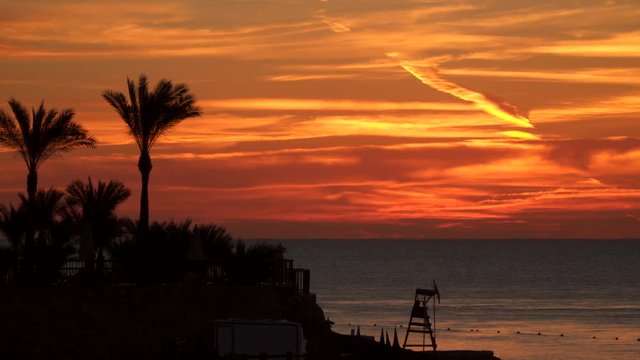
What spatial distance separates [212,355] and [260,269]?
5.96 metres

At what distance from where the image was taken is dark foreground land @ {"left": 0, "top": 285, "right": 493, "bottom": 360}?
42.7 metres

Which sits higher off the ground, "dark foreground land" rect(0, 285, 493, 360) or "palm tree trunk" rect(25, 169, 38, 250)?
"palm tree trunk" rect(25, 169, 38, 250)

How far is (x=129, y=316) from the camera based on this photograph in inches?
1714

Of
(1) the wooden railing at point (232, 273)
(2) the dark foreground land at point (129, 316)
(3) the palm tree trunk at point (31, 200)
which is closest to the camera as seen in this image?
(2) the dark foreground land at point (129, 316)

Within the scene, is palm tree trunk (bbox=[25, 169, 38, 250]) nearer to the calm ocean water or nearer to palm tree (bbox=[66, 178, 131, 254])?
palm tree (bbox=[66, 178, 131, 254])

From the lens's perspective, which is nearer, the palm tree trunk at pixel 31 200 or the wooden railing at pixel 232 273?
the wooden railing at pixel 232 273

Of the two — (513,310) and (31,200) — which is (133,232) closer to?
(31,200)

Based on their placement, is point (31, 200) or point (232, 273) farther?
point (31, 200)

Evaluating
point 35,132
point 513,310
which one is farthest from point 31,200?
point 513,310

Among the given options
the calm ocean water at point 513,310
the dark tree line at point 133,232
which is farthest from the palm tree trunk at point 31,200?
the calm ocean water at point 513,310

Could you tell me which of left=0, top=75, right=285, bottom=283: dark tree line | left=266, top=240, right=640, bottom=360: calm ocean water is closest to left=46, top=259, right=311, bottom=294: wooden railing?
left=0, top=75, right=285, bottom=283: dark tree line

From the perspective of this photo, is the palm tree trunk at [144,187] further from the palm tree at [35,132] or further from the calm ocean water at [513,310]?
the calm ocean water at [513,310]

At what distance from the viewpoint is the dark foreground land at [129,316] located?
4269 cm

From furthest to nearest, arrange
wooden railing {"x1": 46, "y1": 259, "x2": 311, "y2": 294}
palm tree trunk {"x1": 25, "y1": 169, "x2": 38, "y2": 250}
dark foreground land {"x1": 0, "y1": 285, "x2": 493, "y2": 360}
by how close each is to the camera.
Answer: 1. palm tree trunk {"x1": 25, "y1": 169, "x2": 38, "y2": 250}
2. wooden railing {"x1": 46, "y1": 259, "x2": 311, "y2": 294}
3. dark foreground land {"x1": 0, "y1": 285, "x2": 493, "y2": 360}
